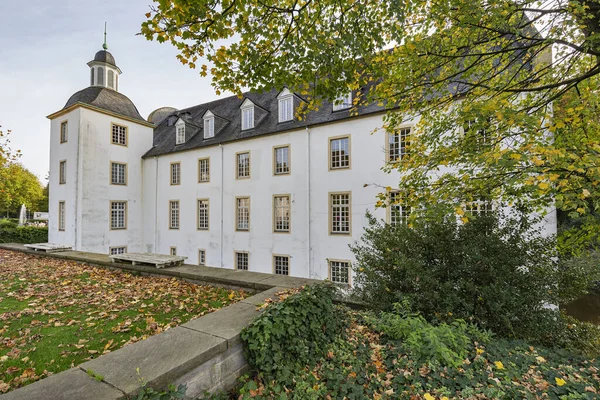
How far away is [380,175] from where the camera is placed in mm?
13266

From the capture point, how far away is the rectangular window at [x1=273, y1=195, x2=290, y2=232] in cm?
1600

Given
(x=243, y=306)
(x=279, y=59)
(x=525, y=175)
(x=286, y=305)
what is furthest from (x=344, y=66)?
(x=243, y=306)

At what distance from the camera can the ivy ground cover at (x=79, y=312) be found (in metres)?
3.09

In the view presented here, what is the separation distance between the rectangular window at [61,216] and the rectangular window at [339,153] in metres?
18.4

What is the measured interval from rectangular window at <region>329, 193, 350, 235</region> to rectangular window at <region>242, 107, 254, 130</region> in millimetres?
7680

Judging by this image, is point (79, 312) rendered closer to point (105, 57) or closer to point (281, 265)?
point (281, 265)

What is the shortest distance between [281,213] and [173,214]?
9.71m

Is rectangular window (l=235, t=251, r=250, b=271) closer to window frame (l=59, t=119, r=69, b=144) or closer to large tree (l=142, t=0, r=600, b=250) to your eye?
large tree (l=142, t=0, r=600, b=250)

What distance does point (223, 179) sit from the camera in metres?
18.3

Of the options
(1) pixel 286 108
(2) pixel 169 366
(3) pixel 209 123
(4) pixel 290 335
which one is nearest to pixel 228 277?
(4) pixel 290 335

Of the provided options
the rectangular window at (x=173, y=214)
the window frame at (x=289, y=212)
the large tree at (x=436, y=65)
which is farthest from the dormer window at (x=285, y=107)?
the large tree at (x=436, y=65)

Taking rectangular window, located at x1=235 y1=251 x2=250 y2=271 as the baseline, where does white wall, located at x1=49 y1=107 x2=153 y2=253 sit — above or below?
above

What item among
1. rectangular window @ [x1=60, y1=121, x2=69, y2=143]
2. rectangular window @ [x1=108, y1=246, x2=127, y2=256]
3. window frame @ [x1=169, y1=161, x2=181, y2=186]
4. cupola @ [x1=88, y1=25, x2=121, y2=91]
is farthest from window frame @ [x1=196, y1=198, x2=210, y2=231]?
cupola @ [x1=88, y1=25, x2=121, y2=91]

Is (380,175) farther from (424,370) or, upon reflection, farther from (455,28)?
(424,370)
